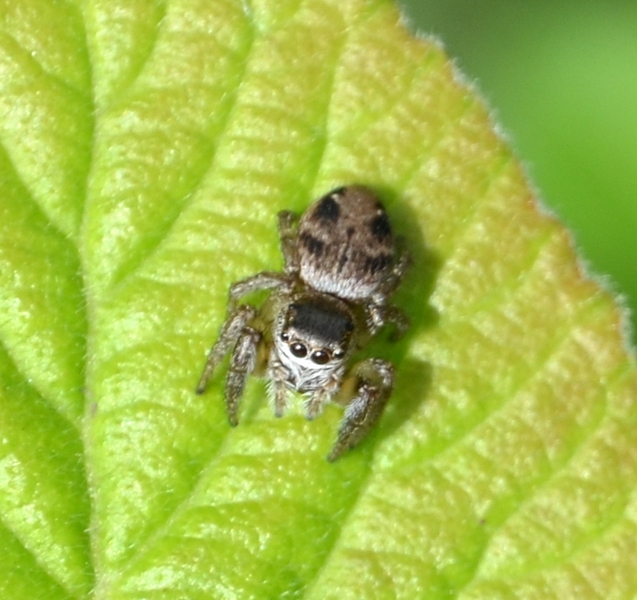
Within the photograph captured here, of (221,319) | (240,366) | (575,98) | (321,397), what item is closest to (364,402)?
(321,397)

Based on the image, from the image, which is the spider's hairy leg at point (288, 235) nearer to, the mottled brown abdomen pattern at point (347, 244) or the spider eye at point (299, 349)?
the mottled brown abdomen pattern at point (347, 244)

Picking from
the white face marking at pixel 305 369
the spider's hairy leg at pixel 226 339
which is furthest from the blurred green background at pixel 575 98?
the spider's hairy leg at pixel 226 339

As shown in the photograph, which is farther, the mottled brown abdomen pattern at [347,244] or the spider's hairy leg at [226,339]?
the mottled brown abdomen pattern at [347,244]

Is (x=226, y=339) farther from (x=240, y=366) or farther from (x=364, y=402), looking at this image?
(x=364, y=402)

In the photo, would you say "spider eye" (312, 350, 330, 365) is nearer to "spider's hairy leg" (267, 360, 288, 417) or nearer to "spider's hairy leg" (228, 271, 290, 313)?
"spider's hairy leg" (267, 360, 288, 417)

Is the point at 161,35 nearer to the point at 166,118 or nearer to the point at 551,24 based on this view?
the point at 166,118

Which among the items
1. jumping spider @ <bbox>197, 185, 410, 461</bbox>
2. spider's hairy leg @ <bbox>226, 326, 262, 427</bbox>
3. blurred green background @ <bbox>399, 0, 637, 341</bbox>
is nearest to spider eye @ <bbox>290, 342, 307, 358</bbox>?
jumping spider @ <bbox>197, 185, 410, 461</bbox>
